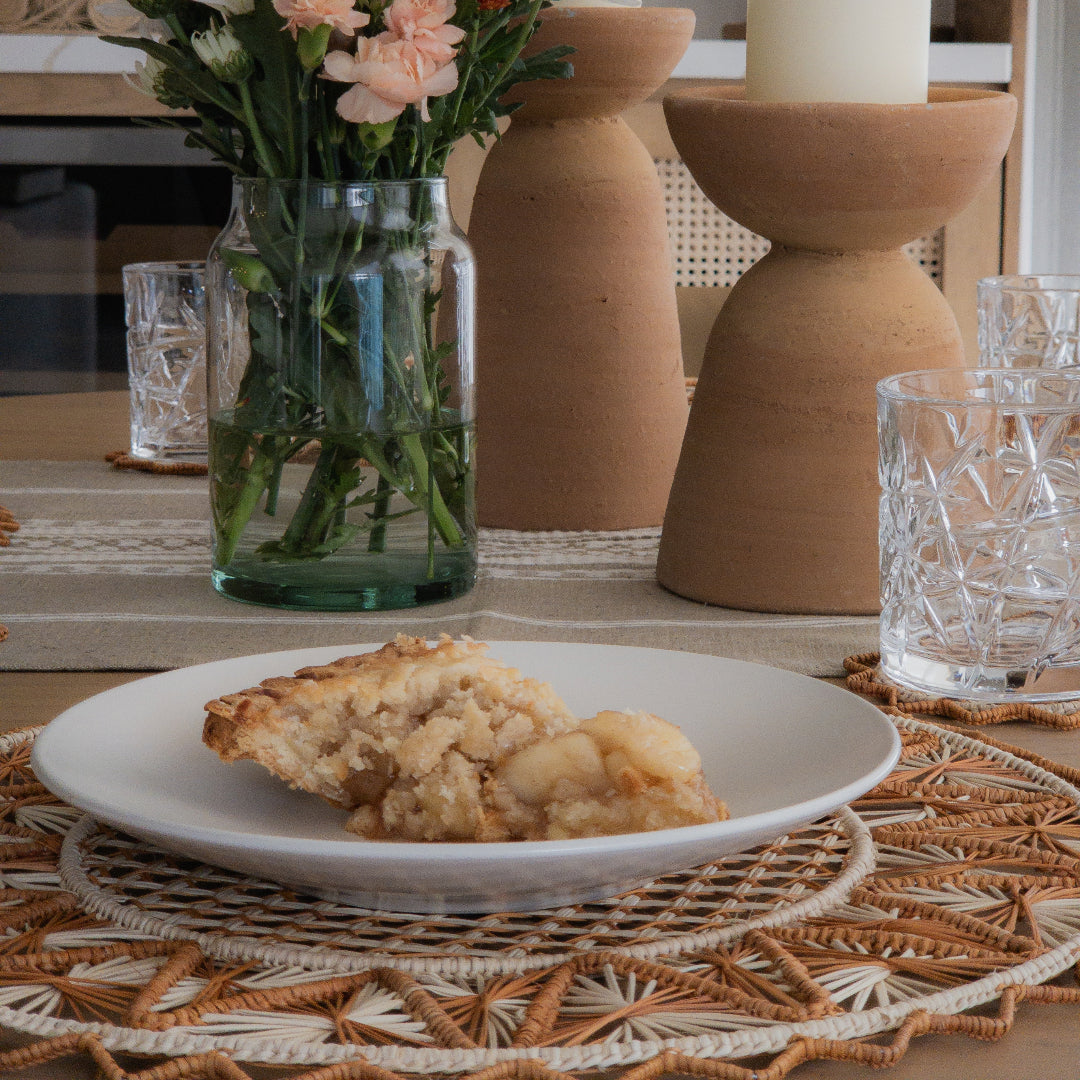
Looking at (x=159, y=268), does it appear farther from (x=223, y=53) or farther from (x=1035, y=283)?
(x=1035, y=283)

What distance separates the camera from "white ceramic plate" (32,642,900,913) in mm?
366

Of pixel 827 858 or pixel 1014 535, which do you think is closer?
pixel 827 858

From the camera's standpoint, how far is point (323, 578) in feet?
2.68

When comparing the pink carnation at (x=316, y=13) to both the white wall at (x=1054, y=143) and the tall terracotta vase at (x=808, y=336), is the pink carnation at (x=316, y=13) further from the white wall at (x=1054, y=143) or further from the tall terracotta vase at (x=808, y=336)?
the white wall at (x=1054, y=143)

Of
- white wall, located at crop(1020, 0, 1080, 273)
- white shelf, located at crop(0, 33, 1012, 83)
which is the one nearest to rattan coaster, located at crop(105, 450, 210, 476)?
white shelf, located at crop(0, 33, 1012, 83)

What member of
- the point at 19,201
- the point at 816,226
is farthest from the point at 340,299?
the point at 19,201

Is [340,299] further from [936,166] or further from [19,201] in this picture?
[19,201]

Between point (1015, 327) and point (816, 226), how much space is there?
0.16 metres

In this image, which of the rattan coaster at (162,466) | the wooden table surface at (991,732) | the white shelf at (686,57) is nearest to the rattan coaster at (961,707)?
the wooden table surface at (991,732)

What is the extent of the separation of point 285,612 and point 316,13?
0.31 metres

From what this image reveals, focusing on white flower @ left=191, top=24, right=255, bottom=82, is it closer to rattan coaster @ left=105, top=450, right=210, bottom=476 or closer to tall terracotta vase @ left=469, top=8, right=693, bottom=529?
tall terracotta vase @ left=469, top=8, right=693, bottom=529

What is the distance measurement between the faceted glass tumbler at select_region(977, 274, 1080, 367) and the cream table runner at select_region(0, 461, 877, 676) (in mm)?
202

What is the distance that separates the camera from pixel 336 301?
776 mm

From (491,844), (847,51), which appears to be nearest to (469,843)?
(491,844)
